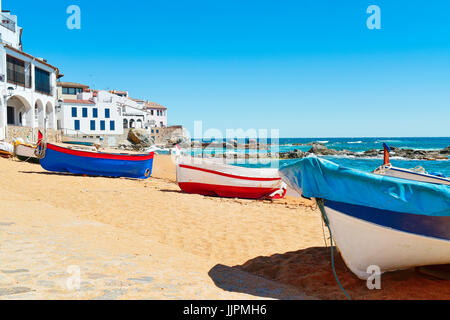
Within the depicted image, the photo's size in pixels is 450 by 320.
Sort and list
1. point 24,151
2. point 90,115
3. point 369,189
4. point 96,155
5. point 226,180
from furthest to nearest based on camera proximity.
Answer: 1. point 90,115
2. point 24,151
3. point 96,155
4. point 226,180
5. point 369,189

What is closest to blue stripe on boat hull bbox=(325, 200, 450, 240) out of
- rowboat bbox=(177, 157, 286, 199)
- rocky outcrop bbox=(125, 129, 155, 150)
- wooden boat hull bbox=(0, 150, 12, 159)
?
rowboat bbox=(177, 157, 286, 199)

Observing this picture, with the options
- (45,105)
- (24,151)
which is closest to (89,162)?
(24,151)

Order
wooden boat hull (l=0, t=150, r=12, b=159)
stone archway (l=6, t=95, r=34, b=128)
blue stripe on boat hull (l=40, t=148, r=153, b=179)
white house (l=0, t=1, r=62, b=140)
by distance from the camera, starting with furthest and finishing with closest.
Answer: stone archway (l=6, t=95, r=34, b=128) → white house (l=0, t=1, r=62, b=140) → wooden boat hull (l=0, t=150, r=12, b=159) → blue stripe on boat hull (l=40, t=148, r=153, b=179)

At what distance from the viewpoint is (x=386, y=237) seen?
5047 millimetres

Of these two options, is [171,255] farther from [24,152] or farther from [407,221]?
[24,152]

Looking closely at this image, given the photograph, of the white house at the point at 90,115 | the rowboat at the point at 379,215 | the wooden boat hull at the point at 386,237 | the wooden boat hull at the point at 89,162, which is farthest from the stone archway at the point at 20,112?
the wooden boat hull at the point at 386,237

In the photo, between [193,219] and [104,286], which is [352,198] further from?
[193,219]

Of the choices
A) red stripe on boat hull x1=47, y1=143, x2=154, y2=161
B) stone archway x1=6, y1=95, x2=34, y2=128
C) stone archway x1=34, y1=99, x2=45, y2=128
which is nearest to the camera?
red stripe on boat hull x1=47, y1=143, x2=154, y2=161

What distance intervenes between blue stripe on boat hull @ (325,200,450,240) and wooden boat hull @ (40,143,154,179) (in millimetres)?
14696

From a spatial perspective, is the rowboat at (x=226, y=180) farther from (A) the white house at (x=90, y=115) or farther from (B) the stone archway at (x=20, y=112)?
(A) the white house at (x=90, y=115)

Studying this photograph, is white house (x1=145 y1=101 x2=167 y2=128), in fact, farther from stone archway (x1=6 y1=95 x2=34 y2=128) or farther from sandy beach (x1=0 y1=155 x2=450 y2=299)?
sandy beach (x1=0 y1=155 x2=450 y2=299)

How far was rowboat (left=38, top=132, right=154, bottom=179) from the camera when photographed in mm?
17844

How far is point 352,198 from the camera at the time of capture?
5.04m

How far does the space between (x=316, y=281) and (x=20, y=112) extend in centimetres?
3850
